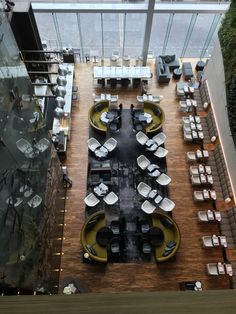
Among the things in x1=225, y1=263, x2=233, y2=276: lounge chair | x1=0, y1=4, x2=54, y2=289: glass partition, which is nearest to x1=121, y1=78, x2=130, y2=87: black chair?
x1=0, y1=4, x2=54, y2=289: glass partition

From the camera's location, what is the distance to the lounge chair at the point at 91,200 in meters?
11.1

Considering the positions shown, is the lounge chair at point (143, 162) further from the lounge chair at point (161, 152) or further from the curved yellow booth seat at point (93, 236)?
the curved yellow booth seat at point (93, 236)

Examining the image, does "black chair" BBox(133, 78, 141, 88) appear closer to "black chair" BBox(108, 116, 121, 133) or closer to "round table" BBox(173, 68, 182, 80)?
"round table" BBox(173, 68, 182, 80)

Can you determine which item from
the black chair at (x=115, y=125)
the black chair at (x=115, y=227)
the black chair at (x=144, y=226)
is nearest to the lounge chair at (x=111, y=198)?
the black chair at (x=115, y=227)

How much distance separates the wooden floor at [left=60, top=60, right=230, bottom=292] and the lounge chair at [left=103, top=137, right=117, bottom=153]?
39.8 inches

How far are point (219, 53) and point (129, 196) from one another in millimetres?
6704

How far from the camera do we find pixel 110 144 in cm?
1237

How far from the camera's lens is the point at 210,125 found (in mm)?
13078

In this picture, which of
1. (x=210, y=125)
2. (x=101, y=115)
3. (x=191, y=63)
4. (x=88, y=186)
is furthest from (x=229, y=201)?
(x=191, y=63)

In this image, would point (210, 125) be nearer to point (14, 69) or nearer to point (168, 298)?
point (14, 69)

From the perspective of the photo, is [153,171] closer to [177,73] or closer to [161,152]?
[161,152]

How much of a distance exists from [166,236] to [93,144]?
15.0 ft

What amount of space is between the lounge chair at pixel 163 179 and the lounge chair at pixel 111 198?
5.85ft

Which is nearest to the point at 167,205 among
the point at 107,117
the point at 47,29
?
the point at 107,117
